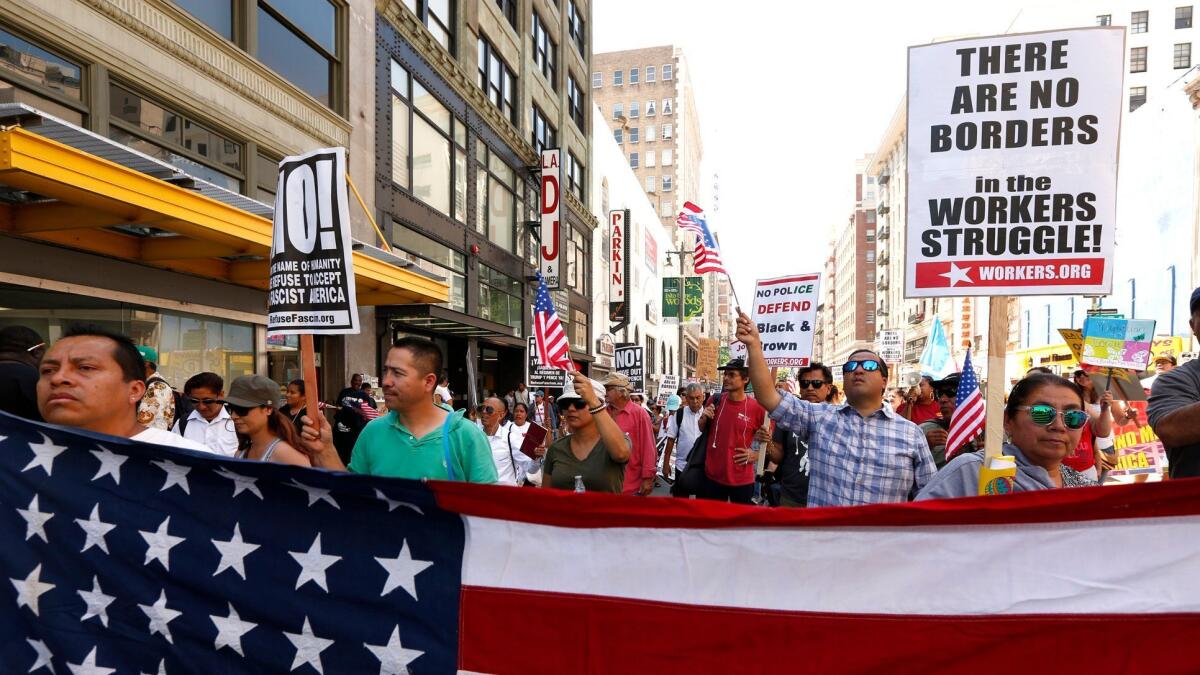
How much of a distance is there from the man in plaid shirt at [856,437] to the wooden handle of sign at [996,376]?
62 cm

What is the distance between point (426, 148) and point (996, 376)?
1789 centimetres

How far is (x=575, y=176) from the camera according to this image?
3469 centimetres

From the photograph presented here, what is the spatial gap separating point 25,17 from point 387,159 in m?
8.91

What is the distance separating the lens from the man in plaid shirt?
396 centimetres

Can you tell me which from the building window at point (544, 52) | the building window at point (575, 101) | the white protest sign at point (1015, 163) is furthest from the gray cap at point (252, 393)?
the building window at point (575, 101)

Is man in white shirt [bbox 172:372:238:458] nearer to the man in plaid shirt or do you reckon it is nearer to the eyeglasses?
the man in plaid shirt

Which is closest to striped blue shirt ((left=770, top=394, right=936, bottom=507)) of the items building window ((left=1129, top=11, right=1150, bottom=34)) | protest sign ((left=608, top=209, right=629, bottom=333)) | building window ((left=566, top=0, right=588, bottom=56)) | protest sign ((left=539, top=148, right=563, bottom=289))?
protest sign ((left=539, top=148, right=563, bottom=289))

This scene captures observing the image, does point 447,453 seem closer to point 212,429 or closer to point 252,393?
point 252,393

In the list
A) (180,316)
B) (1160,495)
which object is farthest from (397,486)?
(180,316)

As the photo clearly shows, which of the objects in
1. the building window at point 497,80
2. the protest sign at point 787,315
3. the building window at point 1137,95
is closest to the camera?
the protest sign at point 787,315

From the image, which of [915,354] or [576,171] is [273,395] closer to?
[576,171]

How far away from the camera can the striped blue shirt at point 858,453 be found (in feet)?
13.0

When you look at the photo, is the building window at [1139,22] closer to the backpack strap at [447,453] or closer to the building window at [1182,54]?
the building window at [1182,54]

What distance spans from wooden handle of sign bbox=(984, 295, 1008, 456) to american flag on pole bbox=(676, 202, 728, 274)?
19.0 feet
